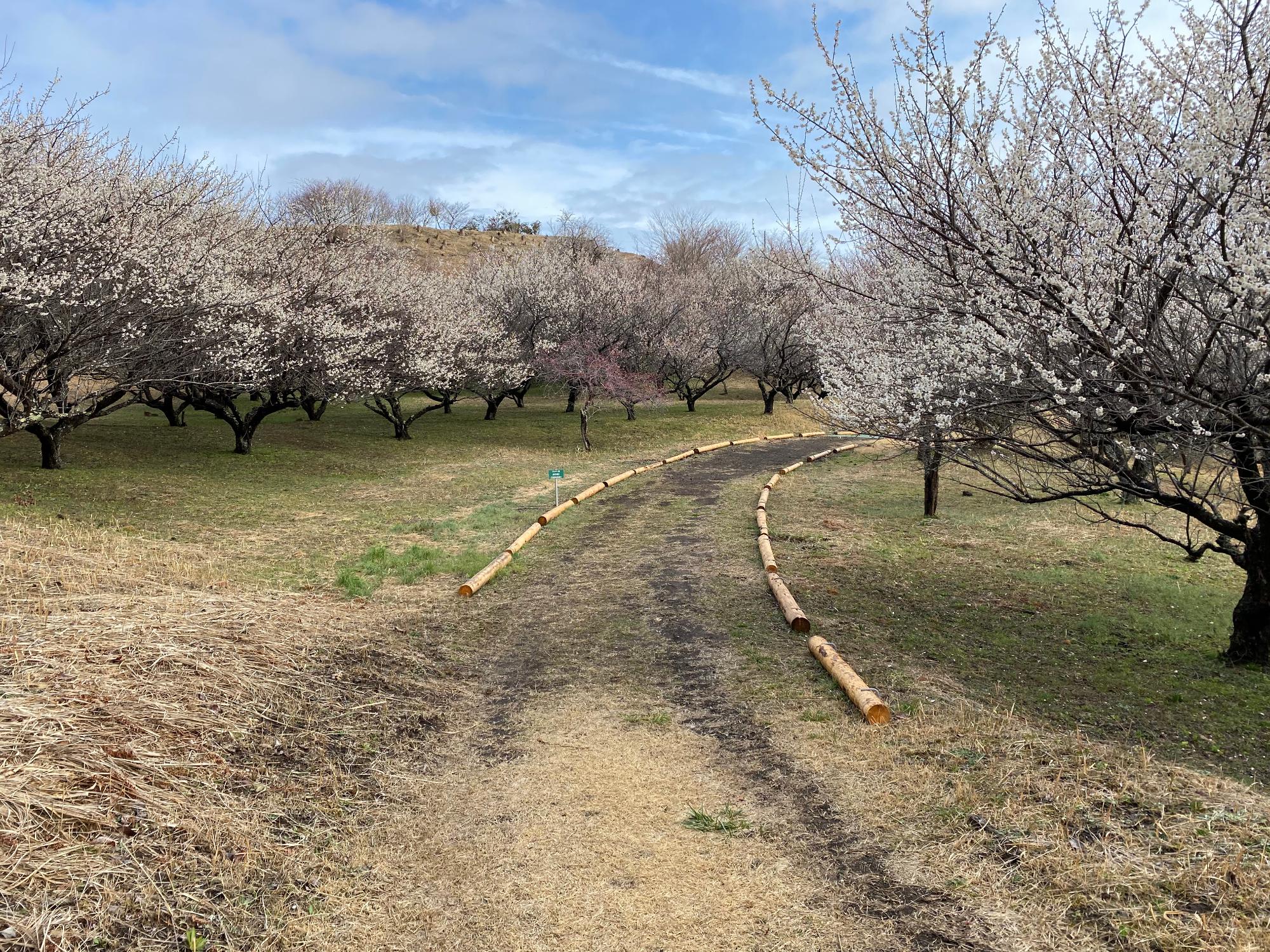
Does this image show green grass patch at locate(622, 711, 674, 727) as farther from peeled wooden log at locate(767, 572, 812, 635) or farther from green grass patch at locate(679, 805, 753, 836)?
peeled wooden log at locate(767, 572, 812, 635)

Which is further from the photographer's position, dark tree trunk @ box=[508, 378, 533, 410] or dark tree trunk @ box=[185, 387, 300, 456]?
dark tree trunk @ box=[508, 378, 533, 410]

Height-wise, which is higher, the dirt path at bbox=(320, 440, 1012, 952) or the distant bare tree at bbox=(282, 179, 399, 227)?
the distant bare tree at bbox=(282, 179, 399, 227)

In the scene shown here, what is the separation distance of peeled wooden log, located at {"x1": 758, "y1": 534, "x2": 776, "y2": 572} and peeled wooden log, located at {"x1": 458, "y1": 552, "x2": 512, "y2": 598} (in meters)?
4.10

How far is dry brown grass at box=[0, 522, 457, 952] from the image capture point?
4.04m

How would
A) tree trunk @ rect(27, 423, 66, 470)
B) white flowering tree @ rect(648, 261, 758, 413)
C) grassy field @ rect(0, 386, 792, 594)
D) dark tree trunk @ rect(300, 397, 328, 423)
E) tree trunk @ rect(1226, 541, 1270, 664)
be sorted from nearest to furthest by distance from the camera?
tree trunk @ rect(1226, 541, 1270, 664) → grassy field @ rect(0, 386, 792, 594) → tree trunk @ rect(27, 423, 66, 470) → dark tree trunk @ rect(300, 397, 328, 423) → white flowering tree @ rect(648, 261, 758, 413)

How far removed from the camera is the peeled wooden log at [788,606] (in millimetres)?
9453

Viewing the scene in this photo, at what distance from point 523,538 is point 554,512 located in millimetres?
2366

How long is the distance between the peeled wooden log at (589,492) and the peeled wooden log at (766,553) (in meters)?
5.30

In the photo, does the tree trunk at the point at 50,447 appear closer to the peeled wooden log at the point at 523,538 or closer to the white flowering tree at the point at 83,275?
the white flowering tree at the point at 83,275

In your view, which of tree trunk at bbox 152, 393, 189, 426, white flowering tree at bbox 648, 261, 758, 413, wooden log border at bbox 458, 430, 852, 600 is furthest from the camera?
white flowering tree at bbox 648, 261, 758, 413

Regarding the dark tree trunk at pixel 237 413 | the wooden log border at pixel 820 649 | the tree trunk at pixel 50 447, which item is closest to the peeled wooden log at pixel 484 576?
the wooden log border at pixel 820 649

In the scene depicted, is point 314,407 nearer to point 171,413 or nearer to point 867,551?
point 171,413

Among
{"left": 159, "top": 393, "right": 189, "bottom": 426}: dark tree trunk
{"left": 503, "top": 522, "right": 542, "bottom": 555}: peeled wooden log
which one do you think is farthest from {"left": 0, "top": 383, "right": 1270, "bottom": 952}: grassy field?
{"left": 159, "top": 393, "right": 189, "bottom": 426}: dark tree trunk

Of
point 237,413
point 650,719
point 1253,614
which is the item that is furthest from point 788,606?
point 237,413
